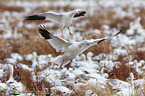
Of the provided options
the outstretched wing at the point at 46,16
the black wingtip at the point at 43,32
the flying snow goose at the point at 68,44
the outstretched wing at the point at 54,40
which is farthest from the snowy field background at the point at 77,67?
the black wingtip at the point at 43,32

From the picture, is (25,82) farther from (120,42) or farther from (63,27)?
(120,42)

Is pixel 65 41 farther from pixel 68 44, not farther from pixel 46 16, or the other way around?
pixel 46 16

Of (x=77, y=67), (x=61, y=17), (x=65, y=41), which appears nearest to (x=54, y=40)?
(x=65, y=41)

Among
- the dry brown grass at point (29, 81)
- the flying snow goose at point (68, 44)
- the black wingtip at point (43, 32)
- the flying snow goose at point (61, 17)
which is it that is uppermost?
the flying snow goose at point (61, 17)

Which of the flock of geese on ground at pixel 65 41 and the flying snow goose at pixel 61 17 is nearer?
the flock of geese on ground at pixel 65 41

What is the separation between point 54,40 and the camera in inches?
140

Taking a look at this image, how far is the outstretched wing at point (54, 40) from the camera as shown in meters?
3.38

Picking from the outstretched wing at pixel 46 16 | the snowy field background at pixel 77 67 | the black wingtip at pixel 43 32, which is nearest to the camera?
the black wingtip at pixel 43 32

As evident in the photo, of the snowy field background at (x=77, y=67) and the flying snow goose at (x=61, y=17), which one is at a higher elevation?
the flying snow goose at (x=61, y=17)

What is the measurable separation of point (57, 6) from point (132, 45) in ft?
19.6

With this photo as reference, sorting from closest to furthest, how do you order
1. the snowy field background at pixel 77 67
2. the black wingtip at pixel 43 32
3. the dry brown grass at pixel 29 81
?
the black wingtip at pixel 43 32
the snowy field background at pixel 77 67
the dry brown grass at pixel 29 81

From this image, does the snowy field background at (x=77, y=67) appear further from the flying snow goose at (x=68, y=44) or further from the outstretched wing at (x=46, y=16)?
the flying snow goose at (x=68, y=44)

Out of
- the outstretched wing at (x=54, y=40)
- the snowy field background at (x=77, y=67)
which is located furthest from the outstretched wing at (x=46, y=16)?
the outstretched wing at (x=54, y=40)

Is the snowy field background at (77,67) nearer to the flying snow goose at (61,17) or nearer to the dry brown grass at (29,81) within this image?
the dry brown grass at (29,81)
